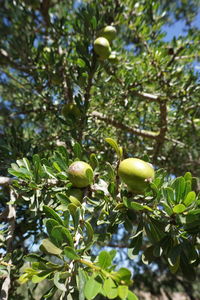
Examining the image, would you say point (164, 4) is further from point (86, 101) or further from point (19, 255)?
point (19, 255)

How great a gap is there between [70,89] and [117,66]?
26.3 inches

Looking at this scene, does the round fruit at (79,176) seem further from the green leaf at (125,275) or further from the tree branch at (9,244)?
the green leaf at (125,275)

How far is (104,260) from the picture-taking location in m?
0.76

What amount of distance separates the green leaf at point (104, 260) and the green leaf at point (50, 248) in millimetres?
156

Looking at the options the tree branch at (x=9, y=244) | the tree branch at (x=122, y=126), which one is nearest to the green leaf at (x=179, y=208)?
the tree branch at (x=9, y=244)

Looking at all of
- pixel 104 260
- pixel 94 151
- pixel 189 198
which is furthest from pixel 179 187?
pixel 94 151

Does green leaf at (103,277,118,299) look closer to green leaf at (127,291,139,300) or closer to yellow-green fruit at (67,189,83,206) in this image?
green leaf at (127,291,139,300)

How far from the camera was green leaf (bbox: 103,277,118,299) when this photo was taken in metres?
0.68

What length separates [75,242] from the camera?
915 millimetres

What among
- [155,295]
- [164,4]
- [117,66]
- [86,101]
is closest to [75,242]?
[86,101]

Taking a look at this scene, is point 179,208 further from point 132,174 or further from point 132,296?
point 132,296

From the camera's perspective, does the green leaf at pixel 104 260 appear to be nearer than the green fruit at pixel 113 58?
Yes

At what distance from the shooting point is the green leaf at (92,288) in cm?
69

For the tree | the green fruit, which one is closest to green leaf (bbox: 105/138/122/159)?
the tree
